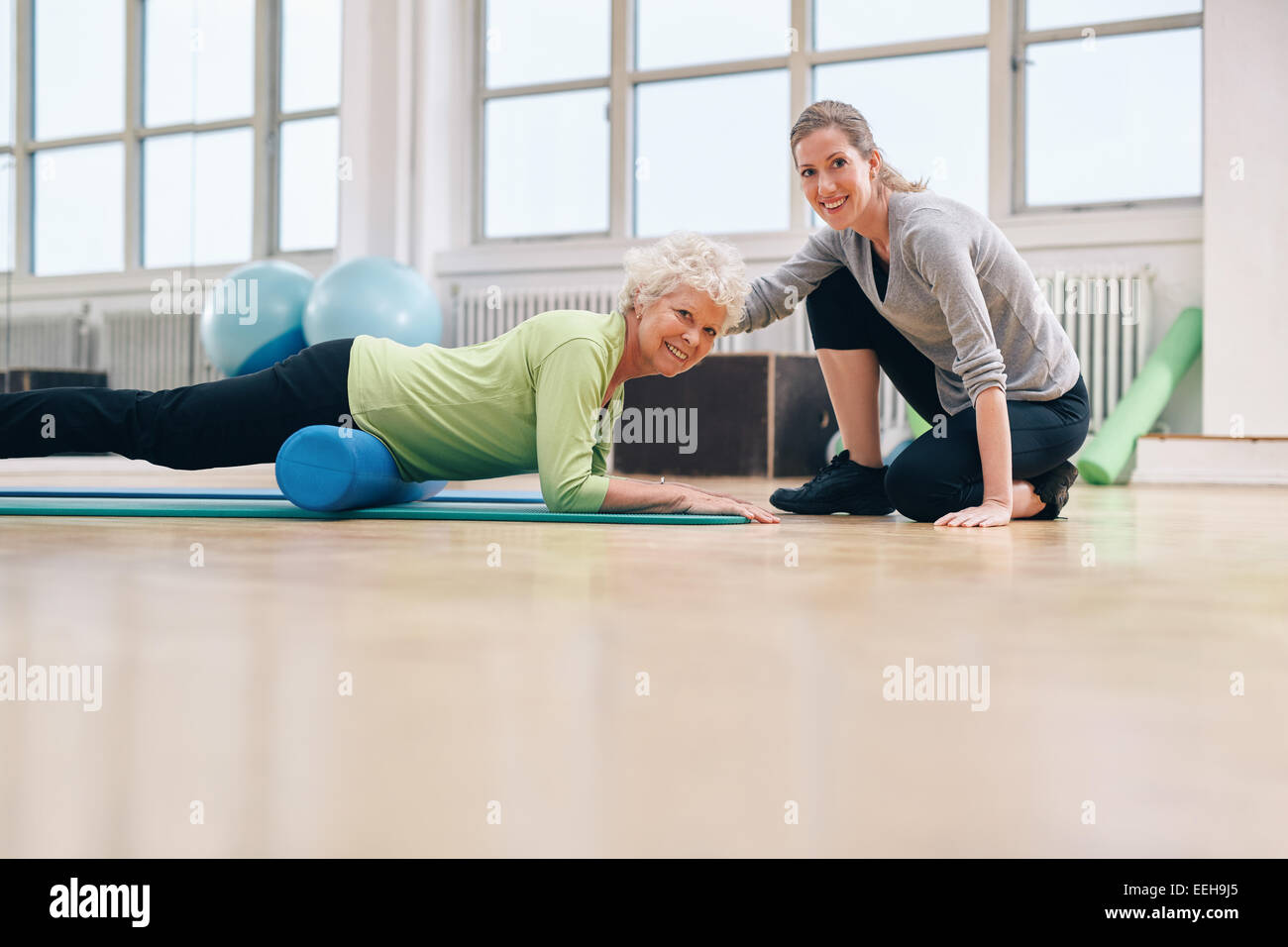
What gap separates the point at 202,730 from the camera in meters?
0.69

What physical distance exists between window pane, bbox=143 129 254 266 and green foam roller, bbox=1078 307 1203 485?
399 centimetres

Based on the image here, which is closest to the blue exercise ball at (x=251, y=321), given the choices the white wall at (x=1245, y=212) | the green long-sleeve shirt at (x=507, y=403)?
the green long-sleeve shirt at (x=507, y=403)

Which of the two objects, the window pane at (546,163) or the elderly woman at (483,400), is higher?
the window pane at (546,163)

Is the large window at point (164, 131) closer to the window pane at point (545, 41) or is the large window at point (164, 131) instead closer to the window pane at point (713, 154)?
the window pane at point (545, 41)

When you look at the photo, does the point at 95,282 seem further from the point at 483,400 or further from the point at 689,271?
the point at 689,271

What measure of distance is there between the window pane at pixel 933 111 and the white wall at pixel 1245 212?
992 mm

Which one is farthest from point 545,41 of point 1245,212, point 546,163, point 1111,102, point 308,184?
point 1245,212

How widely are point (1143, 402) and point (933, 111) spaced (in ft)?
5.84

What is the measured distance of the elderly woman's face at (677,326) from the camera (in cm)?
205

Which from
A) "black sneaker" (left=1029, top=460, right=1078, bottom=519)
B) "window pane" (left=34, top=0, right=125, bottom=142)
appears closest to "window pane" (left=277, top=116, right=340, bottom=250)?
"window pane" (left=34, top=0, right=125, bottom=142)

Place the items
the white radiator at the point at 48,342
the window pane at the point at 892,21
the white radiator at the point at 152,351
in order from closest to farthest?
the white radiator at the point at 48,342
the white radiator at the point at 152,351
the window pane at the point at 892,21

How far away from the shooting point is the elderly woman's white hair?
205 centimetres

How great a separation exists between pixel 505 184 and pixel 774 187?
1.54 meters

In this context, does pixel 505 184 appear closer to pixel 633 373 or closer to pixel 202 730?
pixel 633 373
